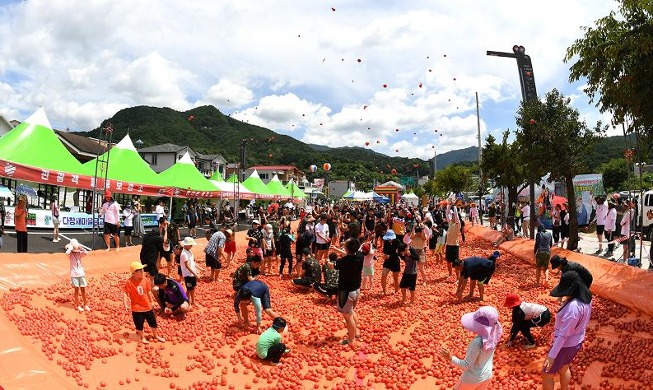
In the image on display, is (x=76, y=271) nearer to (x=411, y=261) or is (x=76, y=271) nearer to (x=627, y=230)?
(x=411, y=261)

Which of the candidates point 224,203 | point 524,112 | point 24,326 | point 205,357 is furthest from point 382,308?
point 224,203

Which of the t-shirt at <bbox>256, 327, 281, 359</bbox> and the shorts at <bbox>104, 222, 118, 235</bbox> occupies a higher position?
the shorts at <bbox>104, 222, 118, 235</bbox>

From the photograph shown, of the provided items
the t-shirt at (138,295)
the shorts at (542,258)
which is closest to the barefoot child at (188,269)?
the t-shirt at (138,295)

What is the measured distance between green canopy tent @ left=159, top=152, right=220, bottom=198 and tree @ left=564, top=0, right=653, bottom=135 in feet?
67.2

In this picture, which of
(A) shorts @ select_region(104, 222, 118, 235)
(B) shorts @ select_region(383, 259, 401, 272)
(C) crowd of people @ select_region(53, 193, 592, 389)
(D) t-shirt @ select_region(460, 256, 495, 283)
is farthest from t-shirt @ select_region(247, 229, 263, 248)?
(D) t-shirt @ select_region(460, 256, 495, 283)

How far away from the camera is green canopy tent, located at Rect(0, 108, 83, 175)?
51.1 feet

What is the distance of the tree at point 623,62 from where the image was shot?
9281mm

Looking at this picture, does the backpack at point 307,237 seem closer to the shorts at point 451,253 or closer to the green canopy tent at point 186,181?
the shorts at point 451,253

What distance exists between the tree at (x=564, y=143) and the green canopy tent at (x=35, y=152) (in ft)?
63.8

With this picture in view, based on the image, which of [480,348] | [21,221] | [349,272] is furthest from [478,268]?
[21,221]

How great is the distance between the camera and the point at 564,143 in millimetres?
17156

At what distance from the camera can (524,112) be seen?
18.9 metres

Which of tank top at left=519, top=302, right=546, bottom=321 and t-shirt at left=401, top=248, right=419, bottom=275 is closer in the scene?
tank top at left=519, top=302, right=546, bottom=321

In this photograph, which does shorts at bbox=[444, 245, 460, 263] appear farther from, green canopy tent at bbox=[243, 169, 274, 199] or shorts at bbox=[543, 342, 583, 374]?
green canopy tent at bbox=[243, 169, 274, 199]
